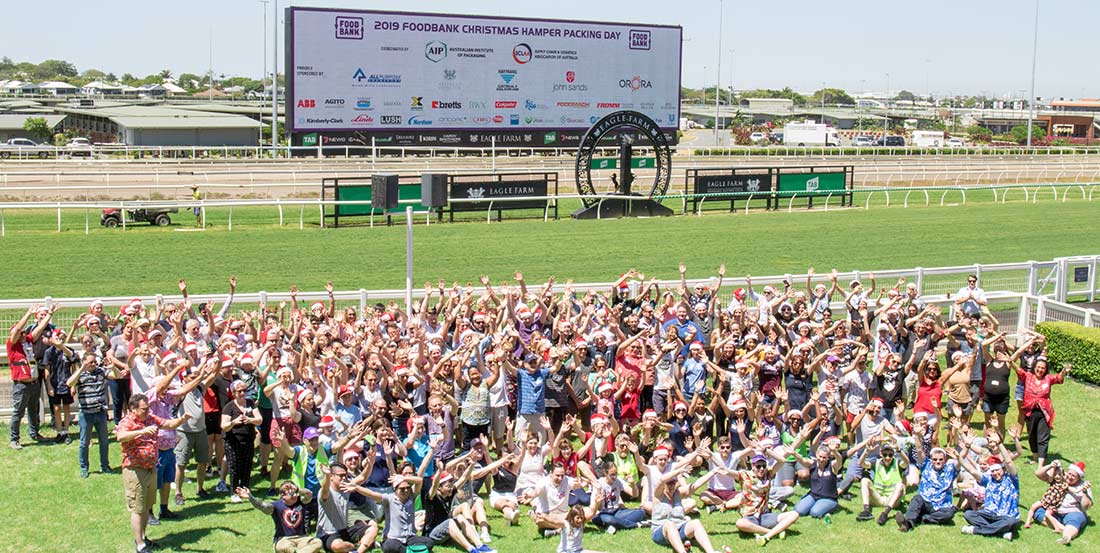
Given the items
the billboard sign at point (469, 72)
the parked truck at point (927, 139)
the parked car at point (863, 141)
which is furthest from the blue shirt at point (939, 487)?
the parked truck at point (927, 139)

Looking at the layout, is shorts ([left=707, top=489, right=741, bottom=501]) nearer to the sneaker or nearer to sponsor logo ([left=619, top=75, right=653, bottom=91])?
the sneaker

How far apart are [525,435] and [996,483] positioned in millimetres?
4298

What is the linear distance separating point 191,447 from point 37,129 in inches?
2787

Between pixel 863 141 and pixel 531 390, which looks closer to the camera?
pixel 531 390

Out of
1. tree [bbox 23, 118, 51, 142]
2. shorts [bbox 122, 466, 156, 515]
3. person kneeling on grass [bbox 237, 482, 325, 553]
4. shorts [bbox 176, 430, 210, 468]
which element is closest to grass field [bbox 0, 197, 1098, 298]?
shorts [bbox 176, 430, 210, 468]

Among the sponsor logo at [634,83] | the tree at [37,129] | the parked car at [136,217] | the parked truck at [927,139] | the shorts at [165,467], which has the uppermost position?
the sponsor logo at [634,83]

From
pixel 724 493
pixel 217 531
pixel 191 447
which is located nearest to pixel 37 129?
pixel 191 447

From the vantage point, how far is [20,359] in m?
11.9

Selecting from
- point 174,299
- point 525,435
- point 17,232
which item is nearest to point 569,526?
point 525,435

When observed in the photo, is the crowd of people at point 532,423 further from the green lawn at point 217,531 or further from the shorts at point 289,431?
the green lawn at point 217,531

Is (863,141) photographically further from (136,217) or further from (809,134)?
(136,217)

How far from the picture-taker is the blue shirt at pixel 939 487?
34.8 feet

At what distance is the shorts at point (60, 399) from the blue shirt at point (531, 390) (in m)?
4.77

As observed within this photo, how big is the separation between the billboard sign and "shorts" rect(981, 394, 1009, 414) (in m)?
29.7
